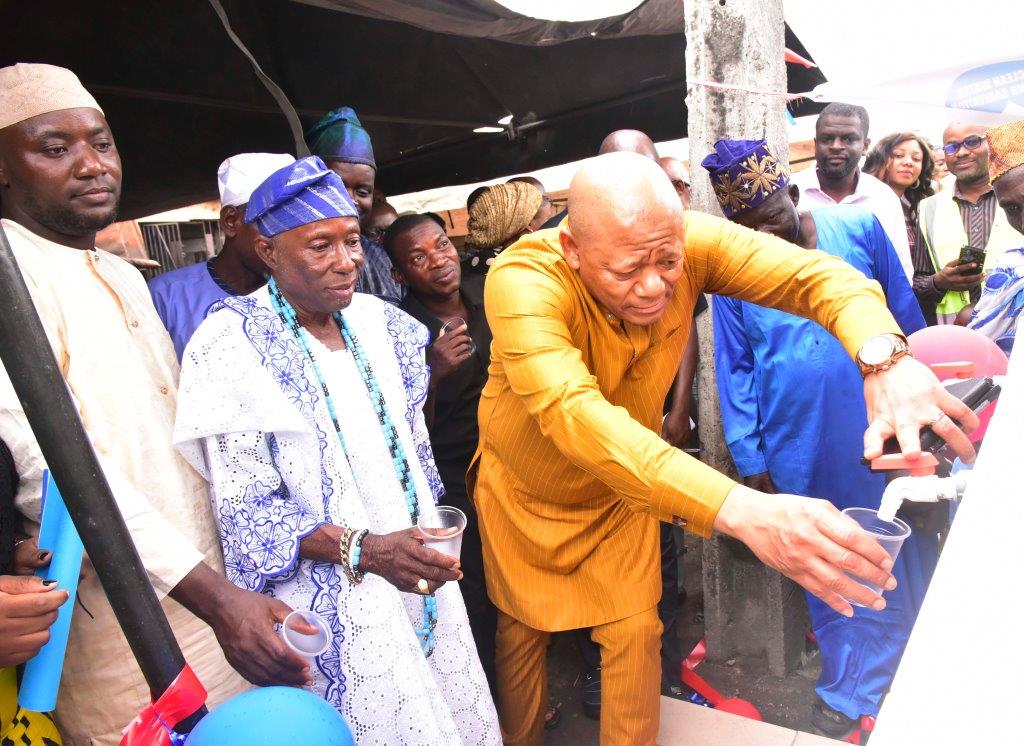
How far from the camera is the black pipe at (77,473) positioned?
2.94 ft

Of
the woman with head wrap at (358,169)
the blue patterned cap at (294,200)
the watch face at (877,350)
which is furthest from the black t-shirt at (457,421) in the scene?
the watch face at (877,350)

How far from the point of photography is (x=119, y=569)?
39.5 inches

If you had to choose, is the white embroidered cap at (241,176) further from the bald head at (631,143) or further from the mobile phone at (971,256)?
the mobile phone at (971,256)

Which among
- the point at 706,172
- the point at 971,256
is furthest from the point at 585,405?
the point at 971,256

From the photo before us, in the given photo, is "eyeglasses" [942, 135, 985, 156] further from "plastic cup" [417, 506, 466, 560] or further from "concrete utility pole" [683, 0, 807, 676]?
"plastic cup" [417, 506, 466, 560]

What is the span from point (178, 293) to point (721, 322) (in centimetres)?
212

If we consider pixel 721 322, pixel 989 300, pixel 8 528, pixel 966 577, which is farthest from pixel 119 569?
pixel 989 300

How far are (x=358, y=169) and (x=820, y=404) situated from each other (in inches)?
89.3

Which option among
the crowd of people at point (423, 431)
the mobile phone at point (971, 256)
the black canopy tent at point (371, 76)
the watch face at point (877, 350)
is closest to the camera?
the crowd of people at point (423, 431)

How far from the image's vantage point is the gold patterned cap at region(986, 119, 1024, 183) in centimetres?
286

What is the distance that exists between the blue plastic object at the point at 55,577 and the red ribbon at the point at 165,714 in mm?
197

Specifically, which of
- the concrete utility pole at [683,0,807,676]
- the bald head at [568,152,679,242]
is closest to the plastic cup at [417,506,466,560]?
the bald head at [568,152,679,242]

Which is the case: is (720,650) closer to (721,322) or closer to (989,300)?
(721,322)

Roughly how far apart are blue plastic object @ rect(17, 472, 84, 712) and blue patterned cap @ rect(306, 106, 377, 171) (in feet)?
8.33
